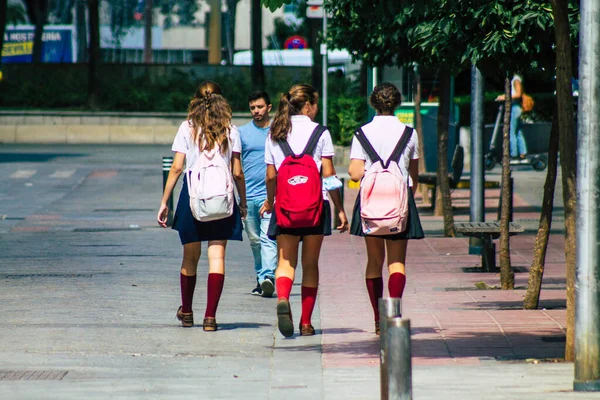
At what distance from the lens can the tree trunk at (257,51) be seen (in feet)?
120

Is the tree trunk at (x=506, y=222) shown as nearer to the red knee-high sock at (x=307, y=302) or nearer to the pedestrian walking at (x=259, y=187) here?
the pedestrian walking at (x=259, y=187)

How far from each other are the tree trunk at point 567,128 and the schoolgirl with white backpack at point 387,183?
1067 mm

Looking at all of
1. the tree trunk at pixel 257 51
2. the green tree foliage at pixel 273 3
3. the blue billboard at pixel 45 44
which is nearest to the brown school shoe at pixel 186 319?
the green tree foliage at pixel 273 3

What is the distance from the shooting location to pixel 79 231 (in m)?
15.4

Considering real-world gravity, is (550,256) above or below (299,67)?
below

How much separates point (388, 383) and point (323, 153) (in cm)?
349

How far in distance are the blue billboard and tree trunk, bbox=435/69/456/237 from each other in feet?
142

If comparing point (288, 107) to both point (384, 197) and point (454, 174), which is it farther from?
point (454, 174)

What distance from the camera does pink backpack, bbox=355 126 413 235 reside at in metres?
7.65

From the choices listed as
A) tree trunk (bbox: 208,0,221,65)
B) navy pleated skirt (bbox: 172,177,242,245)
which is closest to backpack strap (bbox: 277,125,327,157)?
navy pleated skirt (bbox: 172,177,242,245)

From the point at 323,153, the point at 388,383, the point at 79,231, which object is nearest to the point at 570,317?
the point at 323,153

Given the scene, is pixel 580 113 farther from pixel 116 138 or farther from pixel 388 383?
pixel 116 138

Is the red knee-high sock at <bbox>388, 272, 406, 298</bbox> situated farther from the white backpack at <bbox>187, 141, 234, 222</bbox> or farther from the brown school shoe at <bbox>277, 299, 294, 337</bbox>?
the white backpack at <bbox>187, 141, 234, 222</bbox>

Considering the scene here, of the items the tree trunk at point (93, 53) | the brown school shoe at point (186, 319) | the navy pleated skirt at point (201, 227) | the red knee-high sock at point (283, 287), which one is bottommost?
the brown school shoe at point (186, 319)
